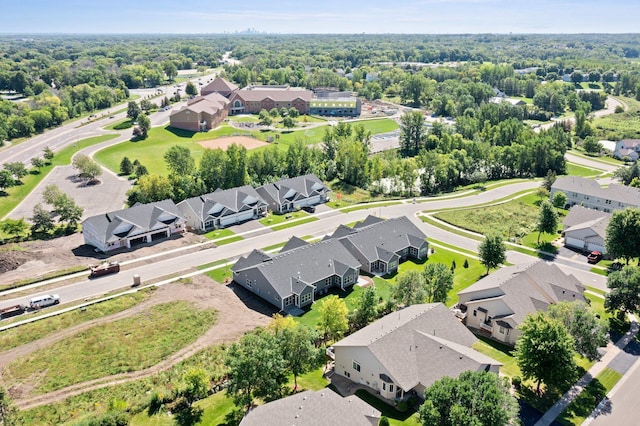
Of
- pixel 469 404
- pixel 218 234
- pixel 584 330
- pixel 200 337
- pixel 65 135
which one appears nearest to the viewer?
pixel 469 404

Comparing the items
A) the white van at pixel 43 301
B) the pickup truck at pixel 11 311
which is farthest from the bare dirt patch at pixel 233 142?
the pickup truck at pixel 11 311

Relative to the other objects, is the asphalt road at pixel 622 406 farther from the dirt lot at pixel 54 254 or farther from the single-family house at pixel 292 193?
the single-family house at pixel 292 193

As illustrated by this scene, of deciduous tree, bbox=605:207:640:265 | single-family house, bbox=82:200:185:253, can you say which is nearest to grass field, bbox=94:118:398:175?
single-family house, bbox=82:200:185:253

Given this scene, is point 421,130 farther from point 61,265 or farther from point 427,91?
point 61,265

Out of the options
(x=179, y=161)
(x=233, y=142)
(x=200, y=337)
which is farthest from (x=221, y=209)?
(x=233, y=142)

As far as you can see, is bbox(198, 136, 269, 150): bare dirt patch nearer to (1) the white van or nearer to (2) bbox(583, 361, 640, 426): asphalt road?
(1) the white van

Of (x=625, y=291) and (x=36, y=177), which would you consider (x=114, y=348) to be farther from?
(x=36, y=177)
